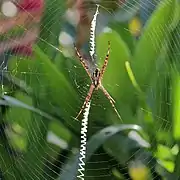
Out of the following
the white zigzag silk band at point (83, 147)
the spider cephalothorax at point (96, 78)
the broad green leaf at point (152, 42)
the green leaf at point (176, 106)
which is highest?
the broad green leaf at point (152, 42)

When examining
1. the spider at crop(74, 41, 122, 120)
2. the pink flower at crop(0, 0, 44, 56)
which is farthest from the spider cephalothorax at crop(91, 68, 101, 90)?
the pink flower at crop(0, 0, 44, 56)

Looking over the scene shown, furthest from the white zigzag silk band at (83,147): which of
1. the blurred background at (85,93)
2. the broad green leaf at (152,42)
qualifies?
the broad green leaf at (152,42)

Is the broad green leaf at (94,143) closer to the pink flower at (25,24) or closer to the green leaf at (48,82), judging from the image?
the green leaf at (48,82)

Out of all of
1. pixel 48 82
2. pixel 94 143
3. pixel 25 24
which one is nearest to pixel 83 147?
pixel 94 143

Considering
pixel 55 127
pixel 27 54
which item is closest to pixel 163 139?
pixel 55 127

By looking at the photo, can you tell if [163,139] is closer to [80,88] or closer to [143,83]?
[143,83]

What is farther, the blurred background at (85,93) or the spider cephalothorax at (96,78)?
the spider cephalothorax at (96,78)

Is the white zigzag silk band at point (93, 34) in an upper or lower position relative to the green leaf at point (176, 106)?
upper

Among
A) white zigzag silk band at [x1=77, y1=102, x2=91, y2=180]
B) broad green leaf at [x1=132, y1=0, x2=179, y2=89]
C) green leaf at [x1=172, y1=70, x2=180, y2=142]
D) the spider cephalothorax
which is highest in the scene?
broad green leaf at [x1=132, y1=0, x2=179, y2=89]

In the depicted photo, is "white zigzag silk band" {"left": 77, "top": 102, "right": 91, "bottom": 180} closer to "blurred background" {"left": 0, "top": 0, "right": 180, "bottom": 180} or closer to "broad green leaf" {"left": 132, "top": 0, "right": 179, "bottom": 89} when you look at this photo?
"blurred background" {"left": 0, "top": 0, "right": 180, "bottom": 180}
